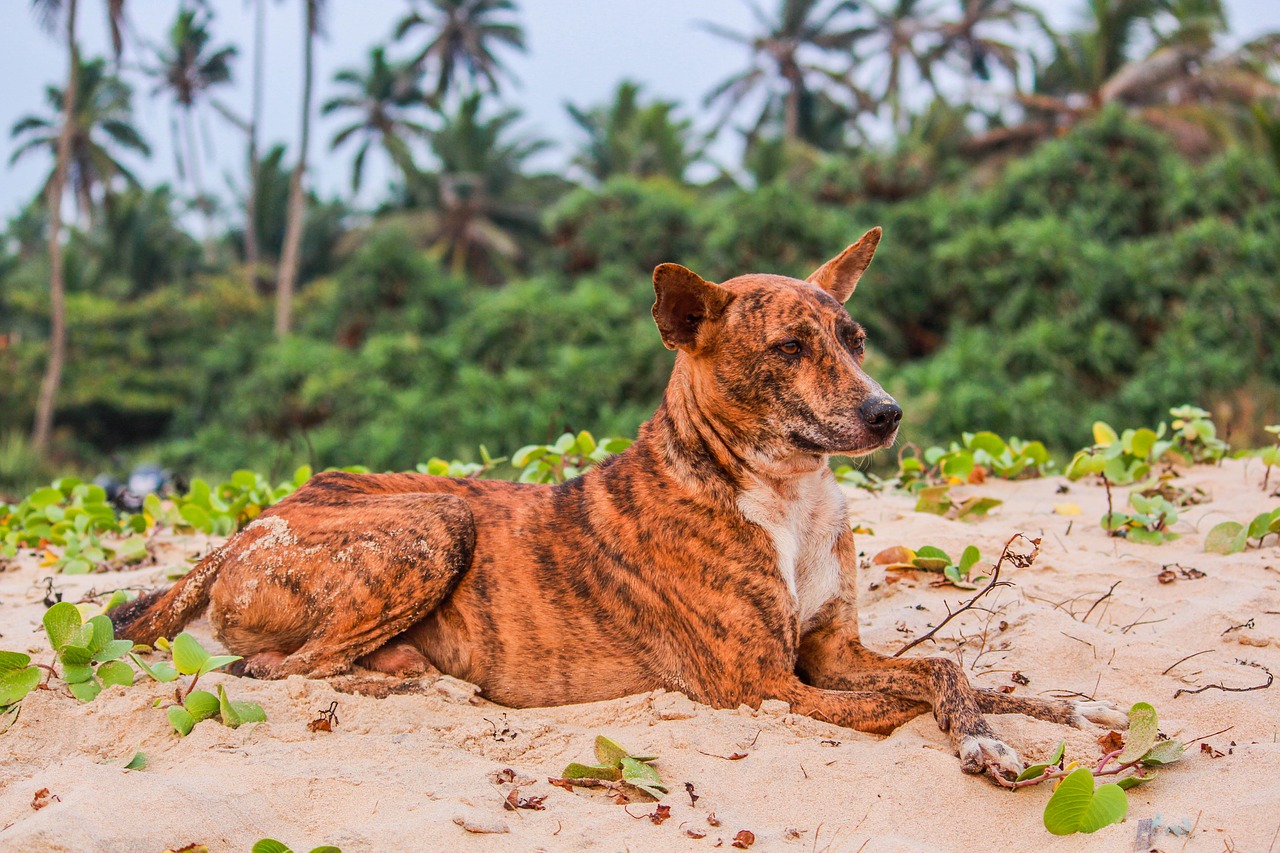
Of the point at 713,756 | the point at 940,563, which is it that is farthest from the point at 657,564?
the point at 940,563

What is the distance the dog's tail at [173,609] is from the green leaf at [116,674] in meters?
0.54

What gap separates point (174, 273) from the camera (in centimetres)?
4638

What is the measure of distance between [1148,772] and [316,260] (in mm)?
48892

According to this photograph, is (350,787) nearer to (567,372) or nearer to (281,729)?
(281,729)

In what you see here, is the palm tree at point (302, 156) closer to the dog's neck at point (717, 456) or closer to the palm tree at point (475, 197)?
the palm tree at point (475, 197)

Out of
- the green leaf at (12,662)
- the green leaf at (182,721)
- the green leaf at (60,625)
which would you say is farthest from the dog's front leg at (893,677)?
the green leaf at (12,662)

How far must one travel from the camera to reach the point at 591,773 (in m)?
3.19

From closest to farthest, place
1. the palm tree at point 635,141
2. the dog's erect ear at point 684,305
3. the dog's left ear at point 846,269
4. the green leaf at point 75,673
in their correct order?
the green leaf at point 75,673 → the dog's erect ear at point 684,305 → the dog's left ear at point 846,269 → the palm tree at point 635,141

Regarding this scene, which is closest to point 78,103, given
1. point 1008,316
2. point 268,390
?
point 268,390

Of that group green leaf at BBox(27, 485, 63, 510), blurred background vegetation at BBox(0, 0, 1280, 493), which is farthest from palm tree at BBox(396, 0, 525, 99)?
green leaf at BBox(27, 485, 63, 510)

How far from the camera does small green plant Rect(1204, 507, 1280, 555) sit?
4.82 metres

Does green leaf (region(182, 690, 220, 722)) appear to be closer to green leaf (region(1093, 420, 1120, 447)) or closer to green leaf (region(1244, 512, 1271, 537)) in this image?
green leaf (region(1244, 512, 1271, 537))

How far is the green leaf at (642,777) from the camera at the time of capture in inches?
122

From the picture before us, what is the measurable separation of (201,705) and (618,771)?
139 centimetres
